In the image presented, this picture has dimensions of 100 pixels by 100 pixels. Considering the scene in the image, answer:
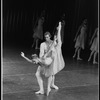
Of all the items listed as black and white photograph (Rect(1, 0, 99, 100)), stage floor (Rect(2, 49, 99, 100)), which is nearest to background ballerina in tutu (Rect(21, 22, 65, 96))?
black and white photograph (Rect(1, 0, 99, 100))

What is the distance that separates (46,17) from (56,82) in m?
11.7

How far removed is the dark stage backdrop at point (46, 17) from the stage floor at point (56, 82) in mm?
4189

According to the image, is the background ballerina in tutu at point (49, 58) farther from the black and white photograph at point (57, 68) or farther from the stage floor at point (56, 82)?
the stage floor at point (56, 82)

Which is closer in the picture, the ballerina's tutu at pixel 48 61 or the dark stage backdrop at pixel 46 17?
the ballerina's tutu at pixel 48 61

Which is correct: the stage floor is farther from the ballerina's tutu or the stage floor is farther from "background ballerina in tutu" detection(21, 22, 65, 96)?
the ballerina's tutu

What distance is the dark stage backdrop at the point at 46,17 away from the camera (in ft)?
48.5

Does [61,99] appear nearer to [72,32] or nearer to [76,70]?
[76,70]

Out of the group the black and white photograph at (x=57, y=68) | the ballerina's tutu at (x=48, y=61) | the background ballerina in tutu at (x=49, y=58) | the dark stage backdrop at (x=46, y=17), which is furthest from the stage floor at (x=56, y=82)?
the dark stage backdrop at (x=46, y=17)

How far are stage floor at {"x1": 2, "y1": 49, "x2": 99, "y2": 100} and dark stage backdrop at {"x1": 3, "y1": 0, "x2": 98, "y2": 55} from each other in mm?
4189

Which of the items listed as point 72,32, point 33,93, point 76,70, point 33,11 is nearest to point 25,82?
point 33,93

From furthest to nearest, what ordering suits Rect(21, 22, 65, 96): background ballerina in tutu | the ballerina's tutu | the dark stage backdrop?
the dark stage backdrop < Rect(21, 22, 65, 96): background ballerina in tutu < the ballerina's tutu

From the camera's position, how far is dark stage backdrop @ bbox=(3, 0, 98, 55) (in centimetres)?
1477

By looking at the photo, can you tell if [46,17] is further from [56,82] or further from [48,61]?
[48,61]

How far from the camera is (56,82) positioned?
6.67 meters
